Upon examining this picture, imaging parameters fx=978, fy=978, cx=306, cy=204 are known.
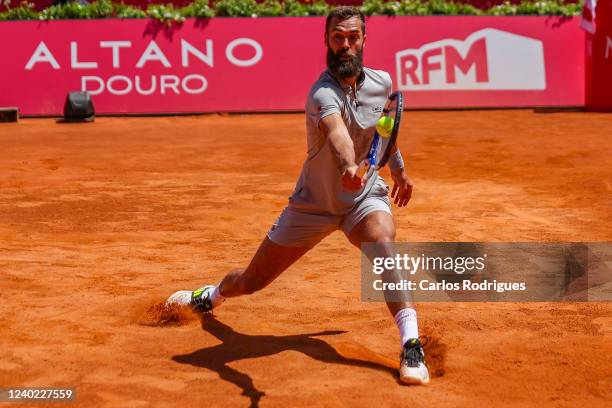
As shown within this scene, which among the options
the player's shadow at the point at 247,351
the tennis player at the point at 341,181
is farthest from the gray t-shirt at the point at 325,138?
the player's shadow at the point at 247,351

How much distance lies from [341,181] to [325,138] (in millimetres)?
289

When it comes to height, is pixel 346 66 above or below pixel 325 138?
above

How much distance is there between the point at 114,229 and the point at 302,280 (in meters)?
2.69

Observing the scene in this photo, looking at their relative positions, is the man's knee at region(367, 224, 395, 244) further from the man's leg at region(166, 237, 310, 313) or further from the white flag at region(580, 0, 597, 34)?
the white flag at region(580, 0, 597, 34)

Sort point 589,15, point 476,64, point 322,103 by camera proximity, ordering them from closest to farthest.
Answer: point 322,103 < point 589,15 < point 476,64

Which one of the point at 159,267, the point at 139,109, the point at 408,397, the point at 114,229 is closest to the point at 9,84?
the point at 139,109

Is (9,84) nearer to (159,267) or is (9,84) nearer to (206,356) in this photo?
(159,267)

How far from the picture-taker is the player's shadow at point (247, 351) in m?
5.72

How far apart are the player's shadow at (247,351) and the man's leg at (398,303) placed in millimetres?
249

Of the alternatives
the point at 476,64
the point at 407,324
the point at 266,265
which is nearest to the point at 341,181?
the point at 266,265

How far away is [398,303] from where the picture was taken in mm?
5656

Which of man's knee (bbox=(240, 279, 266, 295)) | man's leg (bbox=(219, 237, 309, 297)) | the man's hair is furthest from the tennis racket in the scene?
man's knee (bbox=(240, 279, 266, 295))

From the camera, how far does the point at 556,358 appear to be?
597 cm

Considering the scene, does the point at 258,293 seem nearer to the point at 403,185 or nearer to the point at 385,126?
the point at 403,185
